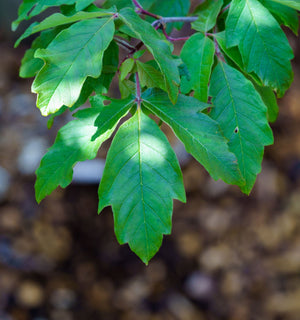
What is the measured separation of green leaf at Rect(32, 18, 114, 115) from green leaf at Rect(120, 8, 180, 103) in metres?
0.04

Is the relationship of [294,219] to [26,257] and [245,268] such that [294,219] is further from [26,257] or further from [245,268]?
[26,257]

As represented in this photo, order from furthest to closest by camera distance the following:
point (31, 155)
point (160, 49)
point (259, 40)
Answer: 1. point (31, 155)
2. point (259, 40)
3. point (160, 49)

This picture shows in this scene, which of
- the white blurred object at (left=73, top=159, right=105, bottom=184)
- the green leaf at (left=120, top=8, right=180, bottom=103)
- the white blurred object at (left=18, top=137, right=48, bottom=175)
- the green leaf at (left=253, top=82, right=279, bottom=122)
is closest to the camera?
the green leaf at (left=120, top=8, right=180, bottom=103)

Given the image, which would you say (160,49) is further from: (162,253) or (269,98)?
(162,253)

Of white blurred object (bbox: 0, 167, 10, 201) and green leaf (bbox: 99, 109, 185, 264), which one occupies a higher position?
green leaf (bbox: 99, 109, 185, 264)

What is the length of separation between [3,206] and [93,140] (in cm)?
223

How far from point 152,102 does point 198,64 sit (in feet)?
0.41

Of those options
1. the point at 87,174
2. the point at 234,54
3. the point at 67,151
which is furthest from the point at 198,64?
the point at 87,174

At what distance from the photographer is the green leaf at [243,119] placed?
75 cm

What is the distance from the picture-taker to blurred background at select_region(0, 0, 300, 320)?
8.25 ft

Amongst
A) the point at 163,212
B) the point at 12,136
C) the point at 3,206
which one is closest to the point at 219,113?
the point at 163,212

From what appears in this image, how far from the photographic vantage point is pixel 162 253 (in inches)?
106

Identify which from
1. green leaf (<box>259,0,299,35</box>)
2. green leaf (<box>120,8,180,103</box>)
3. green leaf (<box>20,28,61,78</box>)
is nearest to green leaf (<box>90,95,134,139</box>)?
green leaf (<box>120,8,180,103</box>)

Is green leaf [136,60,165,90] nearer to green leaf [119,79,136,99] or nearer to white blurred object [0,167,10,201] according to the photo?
green leaf [119,79,136,99]
